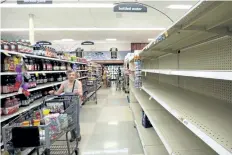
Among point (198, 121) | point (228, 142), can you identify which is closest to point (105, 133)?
point (198, 121)

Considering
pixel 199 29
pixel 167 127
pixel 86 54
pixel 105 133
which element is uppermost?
pixel 86 54

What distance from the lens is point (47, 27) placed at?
10891mm

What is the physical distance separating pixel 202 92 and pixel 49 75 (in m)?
4.32

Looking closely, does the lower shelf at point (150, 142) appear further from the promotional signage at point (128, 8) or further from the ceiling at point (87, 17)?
the ceiling at point (87, 17)

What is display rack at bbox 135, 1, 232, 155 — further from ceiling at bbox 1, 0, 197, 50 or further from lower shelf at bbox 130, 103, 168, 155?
ceiling at bbox 1, 0, 197, 50

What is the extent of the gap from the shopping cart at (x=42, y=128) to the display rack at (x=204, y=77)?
4.32 ft

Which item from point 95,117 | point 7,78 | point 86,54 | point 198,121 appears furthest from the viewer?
point 86,54

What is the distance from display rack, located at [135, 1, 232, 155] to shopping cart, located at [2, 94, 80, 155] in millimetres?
1318

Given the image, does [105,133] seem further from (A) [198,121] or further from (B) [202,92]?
(A) [198,121]

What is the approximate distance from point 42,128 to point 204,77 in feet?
6.49

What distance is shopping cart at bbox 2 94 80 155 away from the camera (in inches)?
89.2

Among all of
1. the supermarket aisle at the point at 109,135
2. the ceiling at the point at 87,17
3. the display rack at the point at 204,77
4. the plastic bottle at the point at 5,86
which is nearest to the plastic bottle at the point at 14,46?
the plastic bottle at the point at 5,86

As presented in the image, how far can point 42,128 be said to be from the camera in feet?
7.80

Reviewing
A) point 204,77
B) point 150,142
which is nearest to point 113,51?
point 150,142
